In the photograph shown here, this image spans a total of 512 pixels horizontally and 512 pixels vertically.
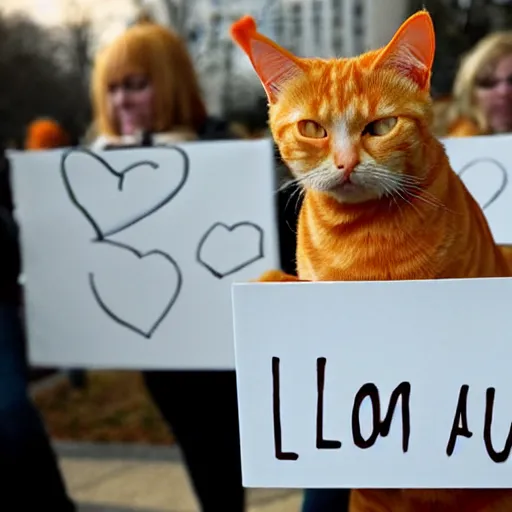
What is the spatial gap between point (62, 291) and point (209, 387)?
0.35 metres

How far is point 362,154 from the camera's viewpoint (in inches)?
22.9

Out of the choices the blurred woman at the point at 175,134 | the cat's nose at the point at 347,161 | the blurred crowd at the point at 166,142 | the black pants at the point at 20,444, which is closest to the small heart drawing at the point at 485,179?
the blurred crowd at the point at 166,142

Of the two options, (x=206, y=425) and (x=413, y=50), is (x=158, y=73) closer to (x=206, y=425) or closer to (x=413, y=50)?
(x=206, y=425)

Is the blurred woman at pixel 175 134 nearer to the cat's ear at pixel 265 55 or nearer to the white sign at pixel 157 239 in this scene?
the white sign at pixel 157 239

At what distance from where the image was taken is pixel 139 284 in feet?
3.58

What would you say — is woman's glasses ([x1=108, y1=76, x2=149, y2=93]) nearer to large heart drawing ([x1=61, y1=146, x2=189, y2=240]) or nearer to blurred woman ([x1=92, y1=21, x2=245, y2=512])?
blurred woman ([x1=92, y1=21, x2=245, y2=512])

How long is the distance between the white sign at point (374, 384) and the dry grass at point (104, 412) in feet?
5.89

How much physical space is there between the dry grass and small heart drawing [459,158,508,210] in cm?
170

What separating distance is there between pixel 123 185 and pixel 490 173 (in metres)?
0.55

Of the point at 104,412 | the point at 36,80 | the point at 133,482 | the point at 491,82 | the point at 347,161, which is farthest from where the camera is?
the point at 36,80

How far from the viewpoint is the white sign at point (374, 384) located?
24.3 inches

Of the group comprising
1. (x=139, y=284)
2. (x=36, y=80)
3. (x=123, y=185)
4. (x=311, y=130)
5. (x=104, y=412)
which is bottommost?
(x=104, y=412)

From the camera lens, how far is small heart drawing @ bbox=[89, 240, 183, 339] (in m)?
1.08

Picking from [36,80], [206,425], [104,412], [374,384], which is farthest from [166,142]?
[36,80]
